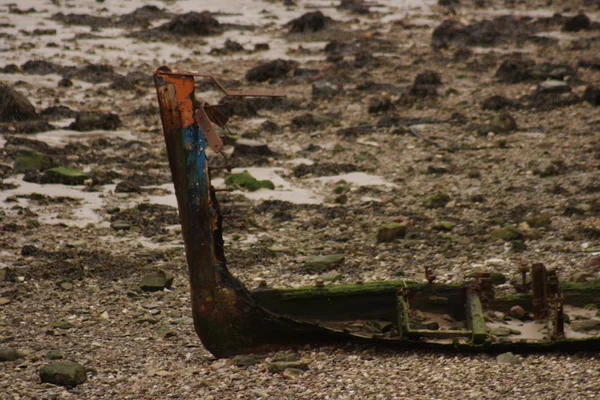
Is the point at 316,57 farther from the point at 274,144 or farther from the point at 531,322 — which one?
the point at 531,322

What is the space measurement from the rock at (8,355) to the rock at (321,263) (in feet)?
9.47

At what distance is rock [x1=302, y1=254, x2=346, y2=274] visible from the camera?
25.5ft

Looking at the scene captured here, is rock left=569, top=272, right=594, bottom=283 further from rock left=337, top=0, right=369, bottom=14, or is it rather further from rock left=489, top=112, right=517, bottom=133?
rock left=337, top=0, right=369, bottom=14

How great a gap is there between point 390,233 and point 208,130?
363 cm

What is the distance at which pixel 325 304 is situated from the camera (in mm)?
5883

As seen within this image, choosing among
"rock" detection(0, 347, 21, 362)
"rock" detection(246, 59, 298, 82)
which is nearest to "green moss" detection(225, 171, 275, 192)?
"rock" detection(0, 347, 21, 362)

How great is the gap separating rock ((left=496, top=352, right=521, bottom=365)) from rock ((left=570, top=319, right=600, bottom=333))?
0.64 metres

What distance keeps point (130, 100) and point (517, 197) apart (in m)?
7.87

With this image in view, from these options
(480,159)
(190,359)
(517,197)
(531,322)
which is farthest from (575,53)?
(190,359)

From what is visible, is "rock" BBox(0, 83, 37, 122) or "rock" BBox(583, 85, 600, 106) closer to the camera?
"rock" BBox(0, 83, 37, 122)

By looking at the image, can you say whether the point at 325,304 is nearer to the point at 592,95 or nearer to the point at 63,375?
the point at 63,375

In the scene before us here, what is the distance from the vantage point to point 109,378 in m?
5.48

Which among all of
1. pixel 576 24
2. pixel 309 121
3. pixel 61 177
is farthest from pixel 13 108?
pixel 576 24

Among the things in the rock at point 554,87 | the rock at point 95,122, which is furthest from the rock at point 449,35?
the rock at point 95,122
